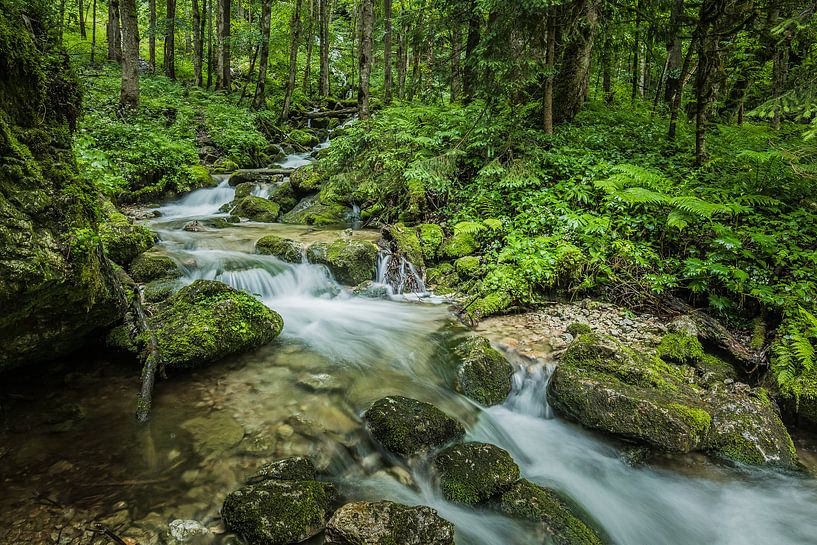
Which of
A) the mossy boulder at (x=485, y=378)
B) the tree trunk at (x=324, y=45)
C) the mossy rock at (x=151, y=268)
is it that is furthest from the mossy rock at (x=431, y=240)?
the tree trunk at (x=324, y=45)

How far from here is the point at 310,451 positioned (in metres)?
3.94

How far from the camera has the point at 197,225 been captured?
398 inches

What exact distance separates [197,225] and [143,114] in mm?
8976

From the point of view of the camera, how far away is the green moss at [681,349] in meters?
5.38

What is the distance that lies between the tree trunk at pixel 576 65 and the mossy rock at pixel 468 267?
5646 mm

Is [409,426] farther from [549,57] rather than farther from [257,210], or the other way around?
[257,210]

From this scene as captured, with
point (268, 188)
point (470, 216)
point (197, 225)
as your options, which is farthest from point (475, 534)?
point (268, 188)

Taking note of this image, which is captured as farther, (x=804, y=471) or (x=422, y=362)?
(x=422, y=362)

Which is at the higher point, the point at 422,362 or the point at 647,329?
the point at 647,329

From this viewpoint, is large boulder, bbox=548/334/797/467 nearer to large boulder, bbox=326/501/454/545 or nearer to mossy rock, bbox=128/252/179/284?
large boulder, bbox=326/501/454/545

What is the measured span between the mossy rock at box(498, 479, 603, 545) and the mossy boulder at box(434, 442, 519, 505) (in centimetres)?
11

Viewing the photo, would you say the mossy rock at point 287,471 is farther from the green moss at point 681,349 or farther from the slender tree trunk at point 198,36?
the slender tree trunk at point 198,36

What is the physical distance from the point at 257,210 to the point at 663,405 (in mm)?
10758

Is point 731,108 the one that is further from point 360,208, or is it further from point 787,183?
point 360,208
